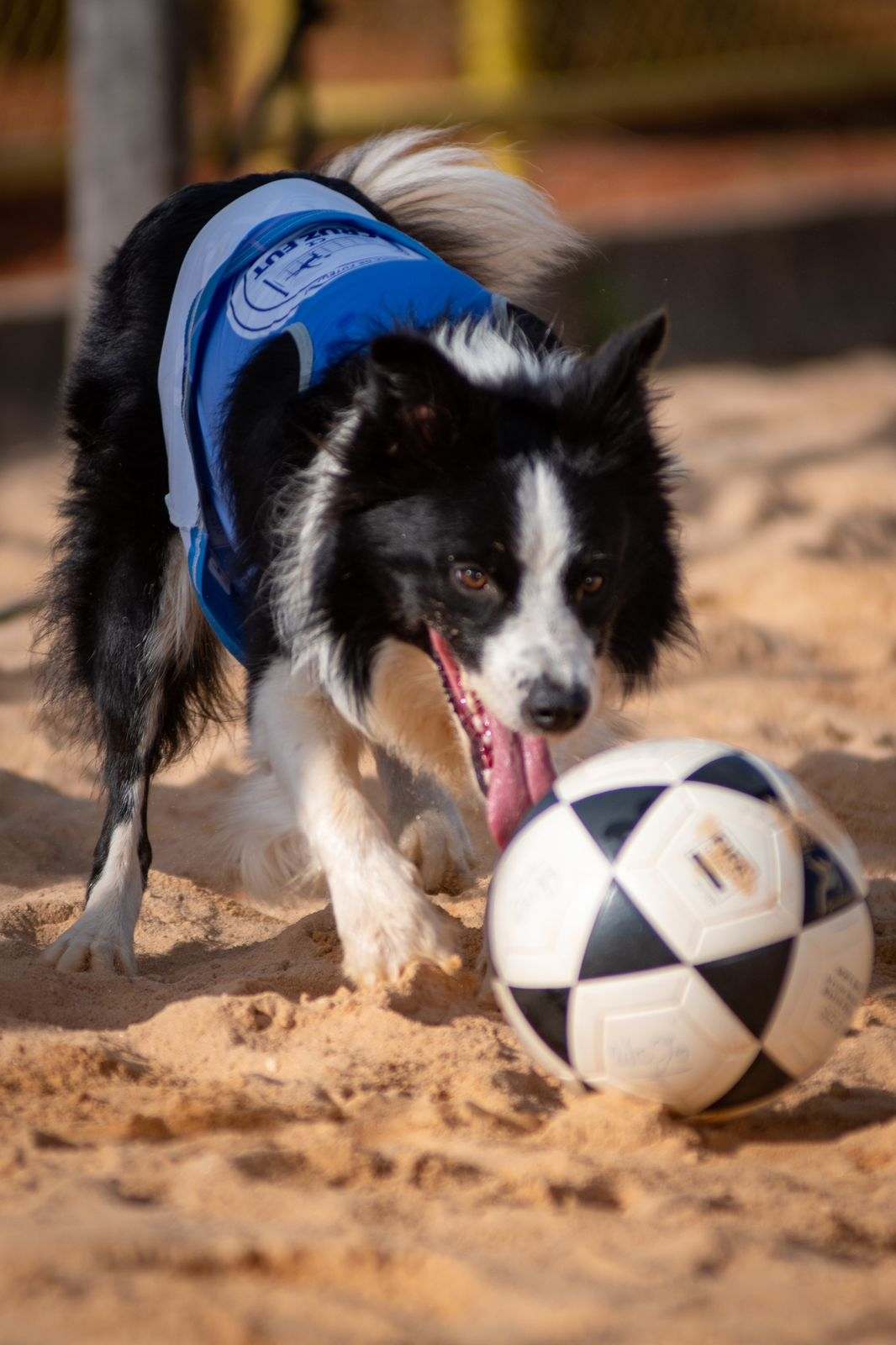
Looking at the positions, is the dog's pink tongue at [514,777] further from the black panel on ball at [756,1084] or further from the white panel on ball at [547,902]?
the black panel on ball at [756,1084]

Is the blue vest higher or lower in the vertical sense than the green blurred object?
higher

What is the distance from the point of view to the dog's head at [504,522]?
3055 mm

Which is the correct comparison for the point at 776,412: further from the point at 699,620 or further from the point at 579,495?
the point at 579,495

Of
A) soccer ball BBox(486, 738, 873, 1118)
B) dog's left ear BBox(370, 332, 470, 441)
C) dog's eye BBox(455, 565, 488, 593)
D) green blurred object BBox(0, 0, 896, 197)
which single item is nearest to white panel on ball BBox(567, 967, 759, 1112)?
soccer ball BBox(486, 738, 873, 1118)

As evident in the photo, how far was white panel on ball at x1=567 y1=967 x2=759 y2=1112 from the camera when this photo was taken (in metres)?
2.45

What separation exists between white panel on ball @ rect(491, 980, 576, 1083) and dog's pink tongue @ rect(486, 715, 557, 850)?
585 millimetres

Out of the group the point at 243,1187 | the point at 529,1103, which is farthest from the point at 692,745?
the point at 243,1187

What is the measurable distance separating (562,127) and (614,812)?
9.92 meters

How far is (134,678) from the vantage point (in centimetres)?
378

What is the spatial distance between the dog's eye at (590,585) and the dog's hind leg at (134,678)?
1.11 metres

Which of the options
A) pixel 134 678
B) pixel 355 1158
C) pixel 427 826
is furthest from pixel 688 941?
pixel 134 678

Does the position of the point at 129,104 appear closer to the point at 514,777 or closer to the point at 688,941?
the point at 514,777

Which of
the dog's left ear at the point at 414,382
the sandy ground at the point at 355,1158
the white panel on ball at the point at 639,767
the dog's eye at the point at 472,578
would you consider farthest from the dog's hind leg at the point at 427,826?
the white panel on ball at the point at 639,767

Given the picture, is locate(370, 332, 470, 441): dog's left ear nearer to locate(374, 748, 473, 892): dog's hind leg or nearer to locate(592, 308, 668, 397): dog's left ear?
locate(592, 308, 668, 397): dog's left ear
